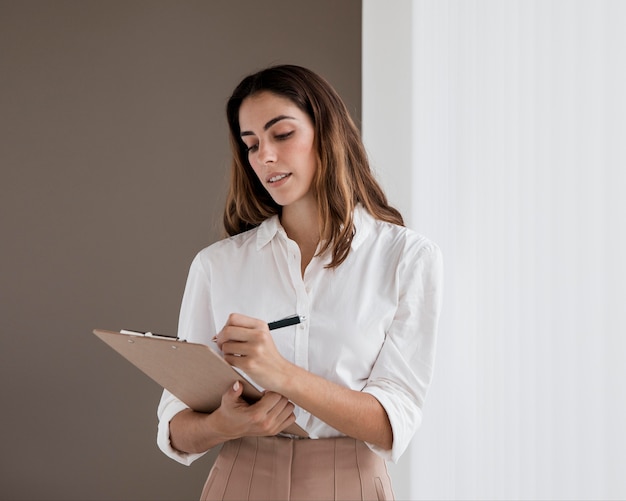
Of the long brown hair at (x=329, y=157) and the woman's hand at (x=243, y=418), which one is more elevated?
the long brown hair at (x=329, y=157)

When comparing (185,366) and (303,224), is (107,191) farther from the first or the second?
(185,366)

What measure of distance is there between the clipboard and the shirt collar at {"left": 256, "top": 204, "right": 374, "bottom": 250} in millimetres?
348

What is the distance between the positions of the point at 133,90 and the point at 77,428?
1.23m

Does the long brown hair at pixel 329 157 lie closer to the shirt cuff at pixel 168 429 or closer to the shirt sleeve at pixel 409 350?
the shirt sleeve at pixel 409 350

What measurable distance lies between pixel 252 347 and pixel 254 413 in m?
0.14

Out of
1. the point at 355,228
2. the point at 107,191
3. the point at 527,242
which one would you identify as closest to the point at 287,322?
the point at 355,228

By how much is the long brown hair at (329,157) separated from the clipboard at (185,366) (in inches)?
12.9

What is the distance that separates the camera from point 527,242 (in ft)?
4.92

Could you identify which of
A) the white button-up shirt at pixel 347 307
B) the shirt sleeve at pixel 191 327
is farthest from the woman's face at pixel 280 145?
the shirt sleeve at pixel 191 327

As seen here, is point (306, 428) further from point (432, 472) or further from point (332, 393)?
point (432, 472)

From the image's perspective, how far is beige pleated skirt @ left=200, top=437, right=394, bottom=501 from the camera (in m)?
1.35

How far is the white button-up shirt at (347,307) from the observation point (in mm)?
1389

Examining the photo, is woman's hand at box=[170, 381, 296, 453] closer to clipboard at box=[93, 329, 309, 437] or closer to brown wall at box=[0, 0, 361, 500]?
clipboard at box=[93, 329, 309, 437]

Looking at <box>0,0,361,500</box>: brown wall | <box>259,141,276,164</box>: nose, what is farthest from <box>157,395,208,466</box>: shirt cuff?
<box>0,0,361,500</box>: brown wall
